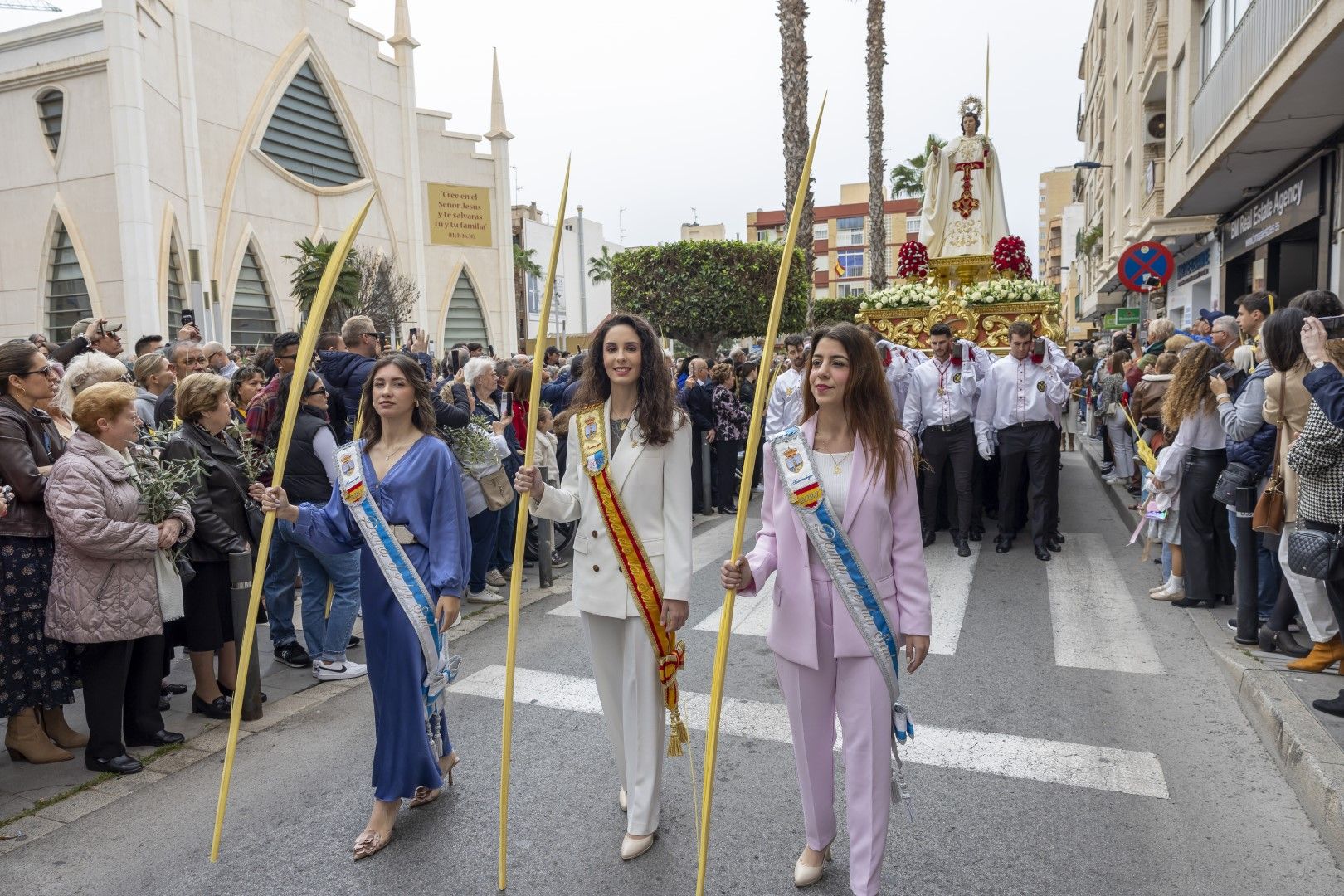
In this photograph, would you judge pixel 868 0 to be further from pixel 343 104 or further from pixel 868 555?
pixel 868 555

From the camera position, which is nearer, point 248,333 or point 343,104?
point 248,333

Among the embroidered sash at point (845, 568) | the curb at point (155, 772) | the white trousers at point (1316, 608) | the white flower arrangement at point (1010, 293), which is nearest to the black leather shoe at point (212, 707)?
the curb at point (155, 772)

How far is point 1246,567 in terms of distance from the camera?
538 centimetres

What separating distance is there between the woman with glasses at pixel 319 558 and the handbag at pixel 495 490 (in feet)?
4.43

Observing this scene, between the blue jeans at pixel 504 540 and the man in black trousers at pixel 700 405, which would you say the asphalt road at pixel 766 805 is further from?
the man in black trousers at pixel 700 405

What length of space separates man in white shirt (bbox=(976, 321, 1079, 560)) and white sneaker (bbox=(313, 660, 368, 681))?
5.93 meters

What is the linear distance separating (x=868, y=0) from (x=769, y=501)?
23.3 meters

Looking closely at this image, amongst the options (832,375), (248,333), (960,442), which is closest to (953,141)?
(960,442)

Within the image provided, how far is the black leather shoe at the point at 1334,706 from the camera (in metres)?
4.09

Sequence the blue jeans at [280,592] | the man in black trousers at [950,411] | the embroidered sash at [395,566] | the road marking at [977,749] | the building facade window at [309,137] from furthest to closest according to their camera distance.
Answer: the building facade window at [309,137] → the man in black trousers at [950,411] → the blue jeans at [280,592] → the road marking at [977,749] → the embroidered sash at [395,566]

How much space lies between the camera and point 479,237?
3966 cm

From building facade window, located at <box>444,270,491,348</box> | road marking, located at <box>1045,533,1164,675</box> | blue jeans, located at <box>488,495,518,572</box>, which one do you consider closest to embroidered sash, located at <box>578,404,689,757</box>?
road marking, located at <box>1045,533,1164,675</box>

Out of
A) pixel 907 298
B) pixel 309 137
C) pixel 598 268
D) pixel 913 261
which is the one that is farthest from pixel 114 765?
pixel 598 268

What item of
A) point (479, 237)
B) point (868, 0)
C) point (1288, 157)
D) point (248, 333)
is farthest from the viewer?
point (479, 237)
